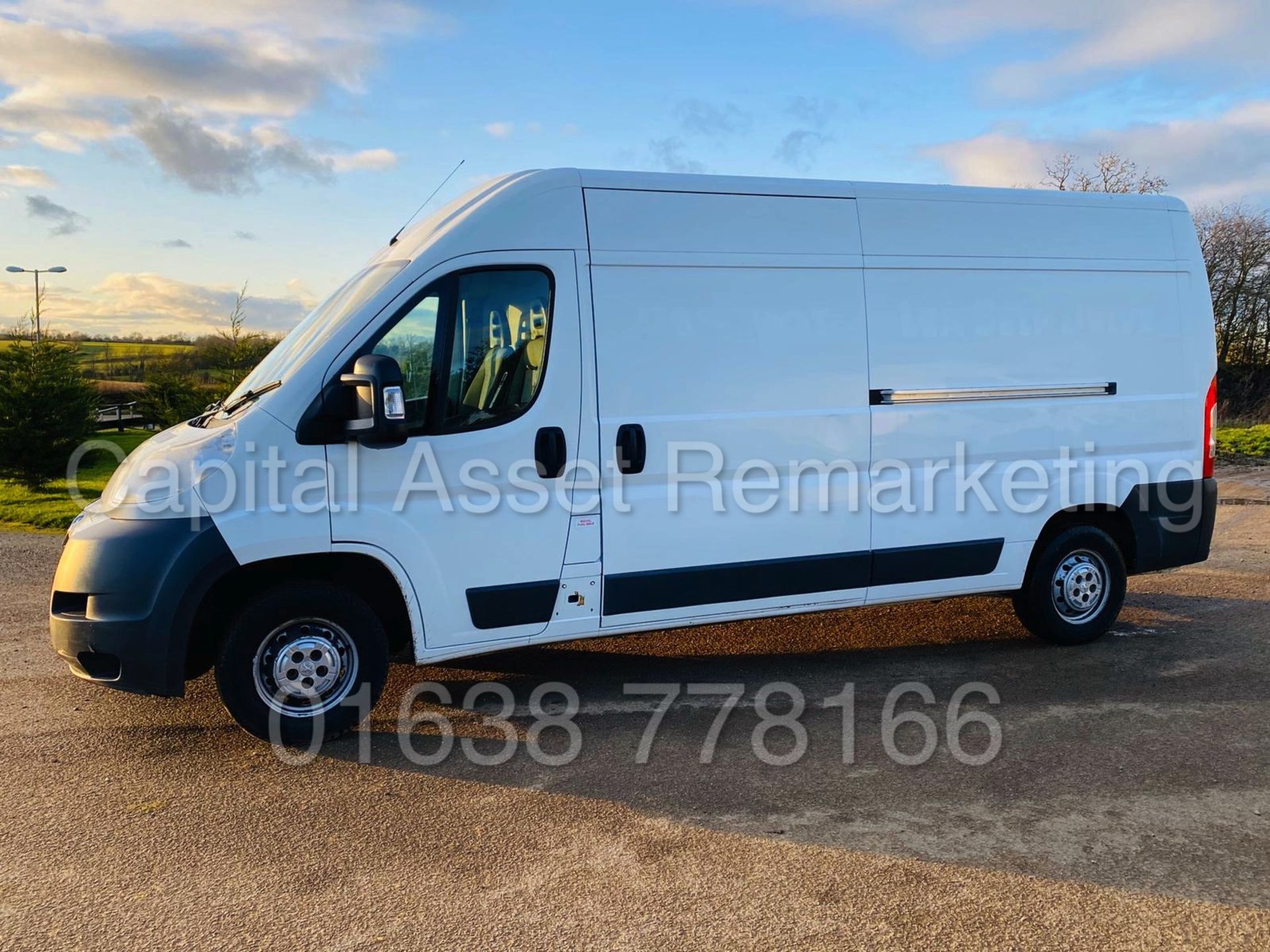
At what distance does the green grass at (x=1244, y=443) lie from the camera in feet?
54.3

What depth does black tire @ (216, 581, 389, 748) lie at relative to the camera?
4906 mm

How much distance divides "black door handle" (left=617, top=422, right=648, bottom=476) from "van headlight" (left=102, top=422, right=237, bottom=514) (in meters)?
1.80

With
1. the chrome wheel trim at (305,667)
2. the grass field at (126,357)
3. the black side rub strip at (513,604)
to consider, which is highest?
the grass field at (126,357)

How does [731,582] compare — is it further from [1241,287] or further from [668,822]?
[1241,287]

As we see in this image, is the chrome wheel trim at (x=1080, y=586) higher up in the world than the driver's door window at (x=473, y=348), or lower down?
lower down

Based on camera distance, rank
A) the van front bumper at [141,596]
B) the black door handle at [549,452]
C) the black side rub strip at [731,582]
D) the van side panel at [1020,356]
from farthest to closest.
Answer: the van side panel at [1020,356]
the black side rub strip at [731,582]
the black door handle at [549,452]
the van front bumper at [141,596]

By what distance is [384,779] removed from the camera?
471 cm

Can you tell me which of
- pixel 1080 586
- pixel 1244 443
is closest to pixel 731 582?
pixel 1080 586

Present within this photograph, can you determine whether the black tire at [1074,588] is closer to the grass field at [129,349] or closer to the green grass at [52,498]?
the green grass at [52,498]

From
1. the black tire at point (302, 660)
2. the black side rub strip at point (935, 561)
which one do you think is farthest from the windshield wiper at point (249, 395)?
the black side rub strip at point (935, 561)

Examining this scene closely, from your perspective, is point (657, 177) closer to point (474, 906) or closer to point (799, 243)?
point (799, 243)

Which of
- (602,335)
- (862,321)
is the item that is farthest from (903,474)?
(602,335)

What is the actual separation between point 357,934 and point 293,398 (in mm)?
2441

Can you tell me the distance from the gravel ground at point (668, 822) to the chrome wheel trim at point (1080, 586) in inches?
16.7
